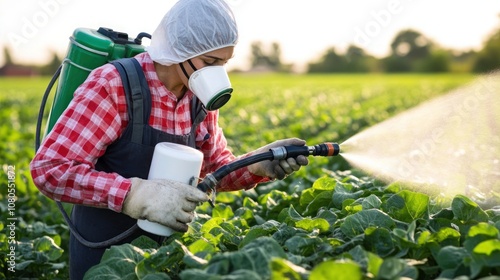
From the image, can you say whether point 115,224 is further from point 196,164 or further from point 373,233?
point 373,233

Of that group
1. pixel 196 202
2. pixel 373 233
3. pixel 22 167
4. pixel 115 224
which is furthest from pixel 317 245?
pixel 22 167

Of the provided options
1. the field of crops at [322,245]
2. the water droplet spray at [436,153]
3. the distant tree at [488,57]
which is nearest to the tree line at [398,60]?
the distant tree at [488,57]

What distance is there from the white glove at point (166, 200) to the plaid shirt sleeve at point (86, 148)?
0.08 meters

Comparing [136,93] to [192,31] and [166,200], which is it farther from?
[166,200]

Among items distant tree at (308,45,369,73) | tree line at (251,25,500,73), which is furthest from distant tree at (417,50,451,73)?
distant tree at (308,45,369,73)

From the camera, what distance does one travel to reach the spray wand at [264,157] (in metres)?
2.60

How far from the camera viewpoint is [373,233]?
2.22 metres

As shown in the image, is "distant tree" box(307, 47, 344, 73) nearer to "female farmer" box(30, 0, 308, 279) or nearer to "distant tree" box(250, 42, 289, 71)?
"distant tree" box(250, 42, 289, 71)

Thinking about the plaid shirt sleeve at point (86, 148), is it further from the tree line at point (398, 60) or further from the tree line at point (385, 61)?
the tree line at point (398, 60)

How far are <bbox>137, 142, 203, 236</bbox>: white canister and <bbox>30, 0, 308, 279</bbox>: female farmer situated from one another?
0.19 feet

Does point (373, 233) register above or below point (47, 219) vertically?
above

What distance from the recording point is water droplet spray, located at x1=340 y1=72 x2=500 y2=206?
3.31 m

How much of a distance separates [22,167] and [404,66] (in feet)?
277

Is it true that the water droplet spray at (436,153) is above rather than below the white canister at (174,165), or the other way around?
below
